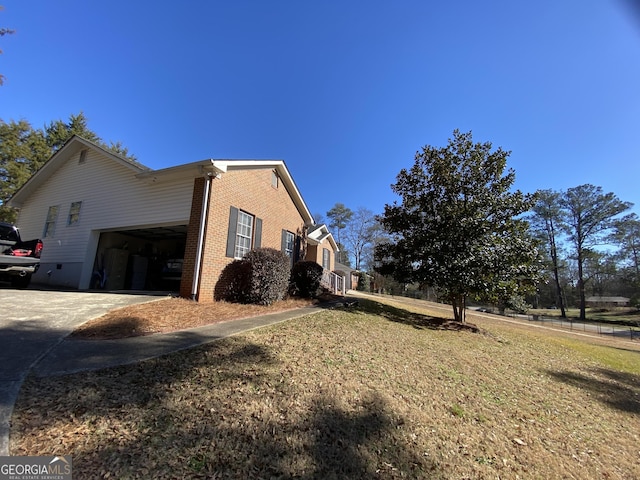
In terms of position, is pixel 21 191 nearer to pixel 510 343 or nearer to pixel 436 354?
pixel 436 354

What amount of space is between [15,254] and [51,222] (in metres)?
5.79

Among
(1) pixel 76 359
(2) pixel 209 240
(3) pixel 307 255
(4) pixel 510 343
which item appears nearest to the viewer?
(1) pixel 76 359

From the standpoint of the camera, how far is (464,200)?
11125 mm

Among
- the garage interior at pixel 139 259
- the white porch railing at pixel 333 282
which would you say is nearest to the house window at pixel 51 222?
the garage interior at pixel 139 259

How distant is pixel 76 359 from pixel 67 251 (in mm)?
10872

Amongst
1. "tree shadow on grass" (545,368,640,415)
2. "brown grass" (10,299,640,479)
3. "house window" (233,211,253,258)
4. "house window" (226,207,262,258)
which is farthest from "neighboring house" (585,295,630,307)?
"house window" (233,211,253,258)

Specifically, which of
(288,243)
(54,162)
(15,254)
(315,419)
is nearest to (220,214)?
(15,254)

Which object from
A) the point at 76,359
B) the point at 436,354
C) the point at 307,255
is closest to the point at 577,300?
the point at 307,255

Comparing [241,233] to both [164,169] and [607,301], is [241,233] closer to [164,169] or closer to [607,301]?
[164,169]

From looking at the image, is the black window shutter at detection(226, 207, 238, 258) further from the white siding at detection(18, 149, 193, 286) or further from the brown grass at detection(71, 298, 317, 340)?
the brown grass at detection(71, 298, 317, 340)

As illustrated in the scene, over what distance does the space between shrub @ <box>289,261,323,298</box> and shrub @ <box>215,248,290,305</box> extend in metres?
2.96

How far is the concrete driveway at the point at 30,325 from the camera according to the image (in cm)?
298

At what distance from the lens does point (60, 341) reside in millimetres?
4613

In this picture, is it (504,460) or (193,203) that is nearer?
(504,460)
